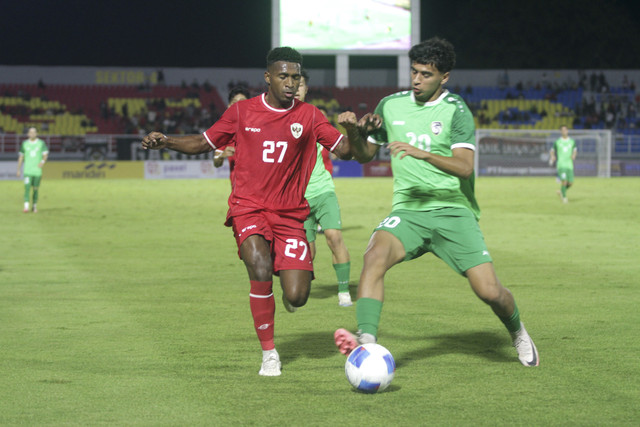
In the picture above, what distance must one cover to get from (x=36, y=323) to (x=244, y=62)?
48163 millimetres

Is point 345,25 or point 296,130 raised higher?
point 345,25

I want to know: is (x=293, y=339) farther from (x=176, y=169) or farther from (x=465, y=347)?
(x=176, y=169)

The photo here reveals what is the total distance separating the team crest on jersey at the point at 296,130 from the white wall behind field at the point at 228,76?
149 feet

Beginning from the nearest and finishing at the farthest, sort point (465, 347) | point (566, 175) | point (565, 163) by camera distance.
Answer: point (465, 347)
point (566, 175)
point (565, 163)

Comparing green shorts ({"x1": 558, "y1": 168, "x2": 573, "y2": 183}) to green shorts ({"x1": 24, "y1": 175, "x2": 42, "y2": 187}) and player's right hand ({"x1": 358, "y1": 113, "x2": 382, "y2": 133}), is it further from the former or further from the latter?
player's right hand ({"x1": 358, "y1": 113, "x2": 382, "y2": 133})

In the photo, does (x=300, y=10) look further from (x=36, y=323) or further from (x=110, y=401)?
(x=110, y=401)

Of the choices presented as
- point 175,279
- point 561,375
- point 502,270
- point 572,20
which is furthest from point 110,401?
point 572,20

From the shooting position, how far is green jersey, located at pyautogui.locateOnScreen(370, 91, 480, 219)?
590 centimetres

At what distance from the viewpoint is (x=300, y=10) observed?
4222 centimetres

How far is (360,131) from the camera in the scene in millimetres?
5742

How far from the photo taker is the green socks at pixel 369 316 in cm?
558

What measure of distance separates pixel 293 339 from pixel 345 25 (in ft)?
121

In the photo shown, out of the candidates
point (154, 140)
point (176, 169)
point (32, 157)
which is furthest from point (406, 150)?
point (176, 169)

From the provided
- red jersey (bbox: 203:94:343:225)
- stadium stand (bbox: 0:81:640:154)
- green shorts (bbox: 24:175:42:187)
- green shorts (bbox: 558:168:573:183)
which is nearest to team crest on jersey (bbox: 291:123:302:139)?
red jersey (bbox: 203:94:343:225)
